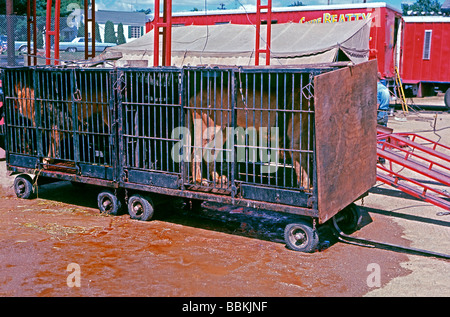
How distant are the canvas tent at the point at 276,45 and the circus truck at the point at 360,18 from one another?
4.19ft

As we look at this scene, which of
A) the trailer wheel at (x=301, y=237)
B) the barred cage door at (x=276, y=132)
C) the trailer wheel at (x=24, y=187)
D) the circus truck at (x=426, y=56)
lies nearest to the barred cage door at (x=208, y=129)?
the barred cage door at (x=276, y=132)

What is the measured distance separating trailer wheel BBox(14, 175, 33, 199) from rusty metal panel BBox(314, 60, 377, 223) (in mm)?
5589

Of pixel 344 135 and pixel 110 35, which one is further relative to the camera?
pixel 110 35

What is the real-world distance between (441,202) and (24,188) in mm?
7073

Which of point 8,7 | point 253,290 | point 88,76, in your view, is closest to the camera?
point 253,290

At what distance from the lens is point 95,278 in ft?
19.0

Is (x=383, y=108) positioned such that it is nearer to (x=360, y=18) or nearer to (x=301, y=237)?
(x=360, y=18)

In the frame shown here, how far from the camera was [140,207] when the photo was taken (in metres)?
8.14

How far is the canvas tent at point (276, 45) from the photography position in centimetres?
1553

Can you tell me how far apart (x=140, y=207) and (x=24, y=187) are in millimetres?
2702

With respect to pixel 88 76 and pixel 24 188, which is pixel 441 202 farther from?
pixel 24 188

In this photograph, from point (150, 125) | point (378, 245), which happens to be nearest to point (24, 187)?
point (150, 125)

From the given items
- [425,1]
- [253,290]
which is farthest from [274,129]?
[425,1]

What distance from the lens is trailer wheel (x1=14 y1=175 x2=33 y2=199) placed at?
9422 millimetres
